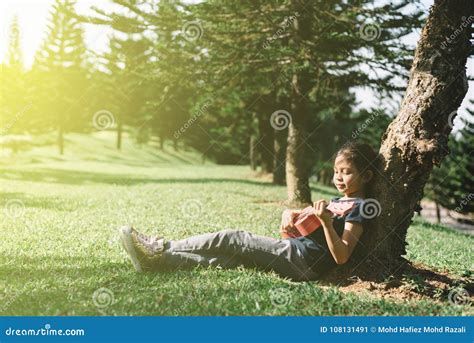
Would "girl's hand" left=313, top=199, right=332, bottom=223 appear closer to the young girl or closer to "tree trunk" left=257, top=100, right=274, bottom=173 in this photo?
the young girl

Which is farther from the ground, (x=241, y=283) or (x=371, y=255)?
(x=371, y=255)

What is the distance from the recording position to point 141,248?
4.48 m

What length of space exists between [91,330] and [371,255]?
2.73 m

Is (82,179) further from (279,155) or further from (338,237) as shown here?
(338,237)

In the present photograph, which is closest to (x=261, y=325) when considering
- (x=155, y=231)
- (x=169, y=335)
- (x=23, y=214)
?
(x=169, y=335)

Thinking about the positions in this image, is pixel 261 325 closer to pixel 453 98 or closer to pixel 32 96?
pixel 453 98

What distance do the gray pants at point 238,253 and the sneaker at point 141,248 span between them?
3.8 inches

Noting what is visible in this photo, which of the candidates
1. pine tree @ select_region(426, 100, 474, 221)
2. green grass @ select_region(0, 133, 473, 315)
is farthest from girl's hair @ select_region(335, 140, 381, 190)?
pine tree @ select_region(426, 100, 474, 221)

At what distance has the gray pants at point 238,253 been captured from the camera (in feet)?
14.8

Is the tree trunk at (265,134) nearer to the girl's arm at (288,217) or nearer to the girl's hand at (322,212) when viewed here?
the girl's arm at (288,217)

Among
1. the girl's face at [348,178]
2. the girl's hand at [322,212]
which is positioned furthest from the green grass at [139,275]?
the girl's face at [348,178]

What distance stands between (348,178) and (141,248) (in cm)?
217

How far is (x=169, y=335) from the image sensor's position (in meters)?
3.54

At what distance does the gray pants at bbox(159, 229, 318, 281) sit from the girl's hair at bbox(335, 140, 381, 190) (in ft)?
3.34
